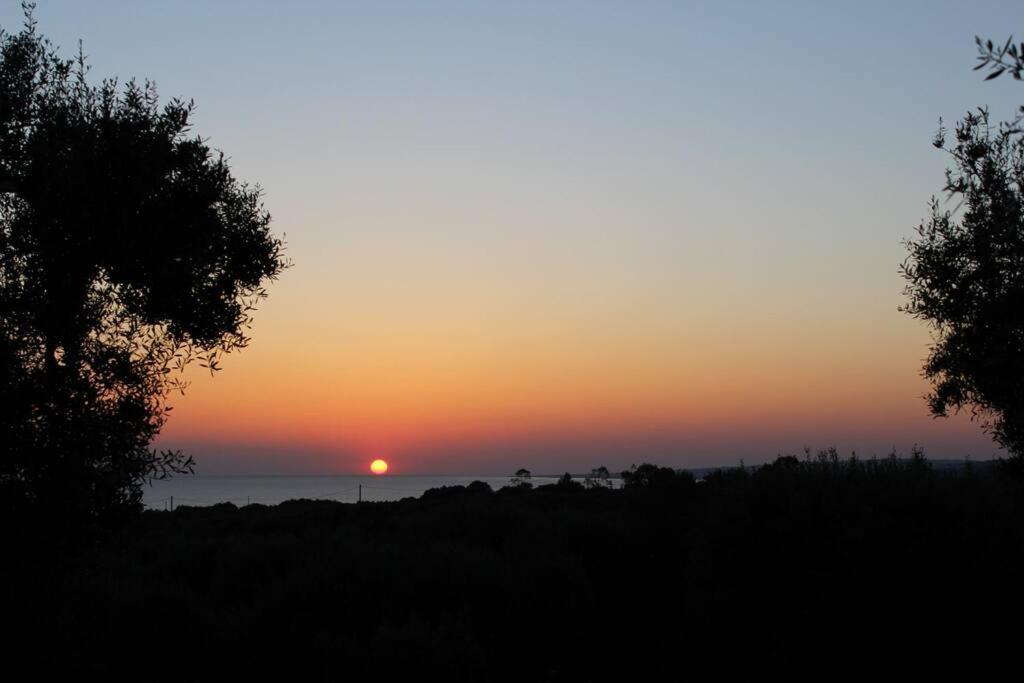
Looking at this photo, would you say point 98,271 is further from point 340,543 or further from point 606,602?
point 606,602

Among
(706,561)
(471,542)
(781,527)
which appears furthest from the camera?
(471,542)

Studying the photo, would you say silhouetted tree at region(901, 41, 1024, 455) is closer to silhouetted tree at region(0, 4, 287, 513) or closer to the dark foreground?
the dark foreground

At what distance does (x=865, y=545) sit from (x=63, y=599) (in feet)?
34.0

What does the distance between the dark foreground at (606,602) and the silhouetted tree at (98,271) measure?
0.95 metres

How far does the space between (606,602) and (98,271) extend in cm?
1046

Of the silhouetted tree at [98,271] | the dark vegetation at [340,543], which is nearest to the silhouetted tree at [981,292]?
the dark vegetation at [340,543]

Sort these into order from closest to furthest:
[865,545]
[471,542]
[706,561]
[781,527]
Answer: [865,545] → [781,527] → [706,561] → [471,542]

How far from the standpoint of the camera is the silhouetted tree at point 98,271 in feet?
31.9

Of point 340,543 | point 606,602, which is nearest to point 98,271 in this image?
point 340,543

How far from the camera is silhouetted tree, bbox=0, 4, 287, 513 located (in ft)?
31.9

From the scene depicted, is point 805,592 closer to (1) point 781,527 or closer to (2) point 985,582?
(1) point 781,527

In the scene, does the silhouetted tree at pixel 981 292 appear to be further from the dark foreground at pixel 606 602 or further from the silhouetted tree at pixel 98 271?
the silhouetted tree at pixel 98 271

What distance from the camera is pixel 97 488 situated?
1000 cm

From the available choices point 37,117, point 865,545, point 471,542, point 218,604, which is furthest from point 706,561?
point 37,117
